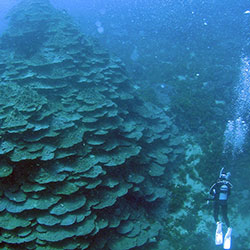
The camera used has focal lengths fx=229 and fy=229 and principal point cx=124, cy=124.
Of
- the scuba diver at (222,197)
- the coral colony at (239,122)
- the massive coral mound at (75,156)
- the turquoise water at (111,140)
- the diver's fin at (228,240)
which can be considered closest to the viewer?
the massive coral mound at (75,156)

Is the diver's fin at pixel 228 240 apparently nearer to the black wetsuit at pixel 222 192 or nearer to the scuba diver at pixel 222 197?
the scuba diver at pixel 222 197

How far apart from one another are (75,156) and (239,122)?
818 centimetres

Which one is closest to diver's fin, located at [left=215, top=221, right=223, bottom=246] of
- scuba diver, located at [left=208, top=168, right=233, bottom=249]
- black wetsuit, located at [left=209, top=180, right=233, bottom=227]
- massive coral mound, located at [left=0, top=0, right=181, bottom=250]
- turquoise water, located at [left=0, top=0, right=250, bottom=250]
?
scuba diver, located at [left=208, top=168, right=233, bottom=249]

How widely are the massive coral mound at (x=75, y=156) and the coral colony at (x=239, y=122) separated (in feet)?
7.61

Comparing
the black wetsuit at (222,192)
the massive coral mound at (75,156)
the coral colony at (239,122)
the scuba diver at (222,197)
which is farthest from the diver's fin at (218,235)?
the coral colony at (239,122)

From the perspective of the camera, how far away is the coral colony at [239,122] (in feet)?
33.1

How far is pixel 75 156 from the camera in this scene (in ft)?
23.3

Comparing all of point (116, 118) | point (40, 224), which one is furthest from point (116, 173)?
point (40, 224)

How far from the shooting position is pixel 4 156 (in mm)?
6559

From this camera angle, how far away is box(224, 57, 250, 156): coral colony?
33.1 ft

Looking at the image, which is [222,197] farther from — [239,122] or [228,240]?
[239,122]

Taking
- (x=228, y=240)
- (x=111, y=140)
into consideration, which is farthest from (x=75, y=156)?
(x=228, y=240)

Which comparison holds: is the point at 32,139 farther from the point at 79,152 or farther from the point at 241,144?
the point at 241,144

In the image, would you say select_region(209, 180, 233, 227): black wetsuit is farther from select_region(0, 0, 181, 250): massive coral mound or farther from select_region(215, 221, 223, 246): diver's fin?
select_region(0, 0, 181, 250): massive coral mound
